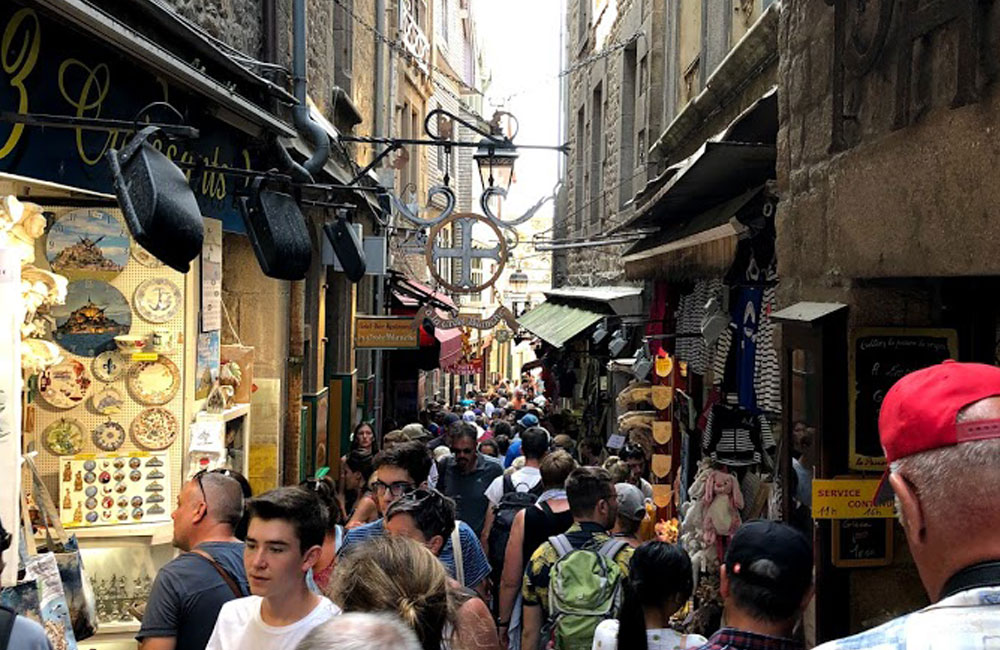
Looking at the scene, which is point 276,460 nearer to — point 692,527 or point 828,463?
point 692,527

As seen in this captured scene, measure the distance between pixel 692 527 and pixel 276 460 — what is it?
4.70 meters

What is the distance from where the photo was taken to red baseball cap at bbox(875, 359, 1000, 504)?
1.85 meters

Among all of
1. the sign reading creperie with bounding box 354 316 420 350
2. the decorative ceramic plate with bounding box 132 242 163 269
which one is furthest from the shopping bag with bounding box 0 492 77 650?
the sign reading creperie with bounding box 354 316 420 350

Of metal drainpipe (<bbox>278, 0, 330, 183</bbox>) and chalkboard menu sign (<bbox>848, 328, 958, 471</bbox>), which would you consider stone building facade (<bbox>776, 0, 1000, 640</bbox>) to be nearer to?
chalkboard menu sign (<bbox>848, 328, 958, 471</bbox>)

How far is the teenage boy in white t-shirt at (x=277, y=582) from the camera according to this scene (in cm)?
358

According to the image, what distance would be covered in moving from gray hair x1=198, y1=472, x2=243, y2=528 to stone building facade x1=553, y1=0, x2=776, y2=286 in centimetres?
544

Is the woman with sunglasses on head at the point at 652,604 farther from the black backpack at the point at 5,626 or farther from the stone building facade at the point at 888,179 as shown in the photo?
the black backpack at the point at 5,626

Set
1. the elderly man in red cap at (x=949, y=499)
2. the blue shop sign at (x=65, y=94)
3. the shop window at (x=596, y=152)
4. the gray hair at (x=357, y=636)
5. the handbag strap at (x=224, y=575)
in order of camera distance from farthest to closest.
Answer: the shop window at (x=596, y=152)
the blue shop sign at (x=65, y=94)
the handbag strap at (x=224, y=575)
the gray hair at (x=357, y=636)
the elderly man in red cap at (x=949, y=499)

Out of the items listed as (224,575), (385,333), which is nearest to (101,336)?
(224,575)

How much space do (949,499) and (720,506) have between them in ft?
17.2

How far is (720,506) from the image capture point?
6.94 m

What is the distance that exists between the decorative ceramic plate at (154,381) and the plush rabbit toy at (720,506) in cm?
340

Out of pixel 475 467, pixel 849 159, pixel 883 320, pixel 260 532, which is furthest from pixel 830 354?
pixel 475 467

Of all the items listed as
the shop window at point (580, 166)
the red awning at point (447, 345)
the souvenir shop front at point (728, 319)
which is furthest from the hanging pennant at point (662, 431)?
the shop window at point (580, 166)
